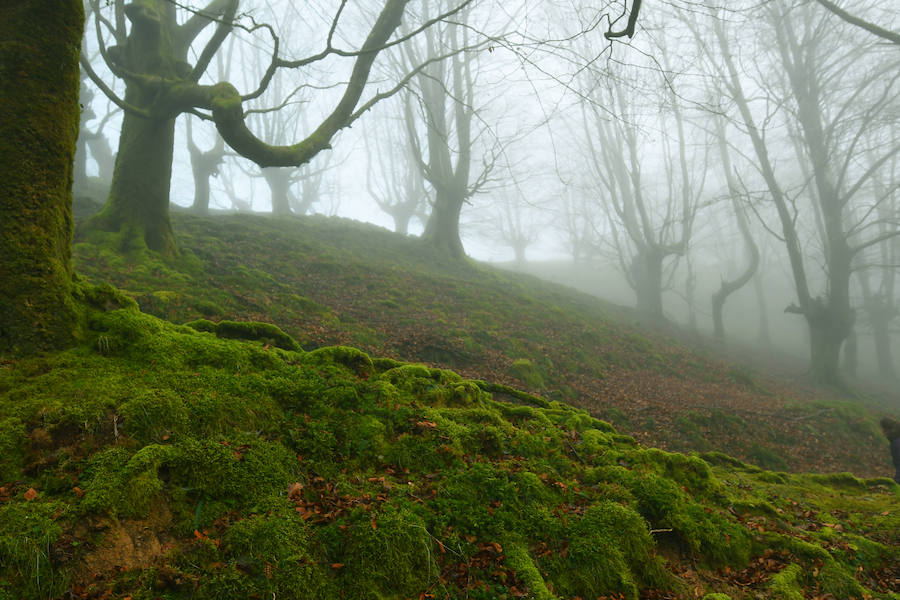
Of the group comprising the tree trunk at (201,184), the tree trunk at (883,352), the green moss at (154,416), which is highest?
the tree trunk at (201,184)

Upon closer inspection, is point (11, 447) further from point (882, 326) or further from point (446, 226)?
point (882, 326)

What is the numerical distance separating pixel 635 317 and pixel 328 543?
67.5 feet

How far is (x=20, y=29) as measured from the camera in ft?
9.55

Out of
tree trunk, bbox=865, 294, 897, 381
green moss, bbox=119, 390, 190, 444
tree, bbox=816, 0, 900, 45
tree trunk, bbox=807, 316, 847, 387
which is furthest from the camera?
tree trunk, bbox=865, 294, 897, 381

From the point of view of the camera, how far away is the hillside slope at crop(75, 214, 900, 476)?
730cm

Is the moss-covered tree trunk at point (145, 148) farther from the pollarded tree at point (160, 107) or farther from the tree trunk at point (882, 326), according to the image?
the tree trunk at point (882, 326)

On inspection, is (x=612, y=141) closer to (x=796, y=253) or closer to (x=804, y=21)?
(x=804, y=21)

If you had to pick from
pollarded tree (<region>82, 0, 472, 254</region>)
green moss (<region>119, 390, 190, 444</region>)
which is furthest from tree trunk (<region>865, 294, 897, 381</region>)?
green moss (<region>119, 390, 190, 444</region>)

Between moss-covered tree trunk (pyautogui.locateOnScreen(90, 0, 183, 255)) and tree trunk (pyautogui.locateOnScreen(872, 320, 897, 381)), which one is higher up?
moss-covered tree trunk (pyautogui.locateOnScreen(90, 0, 183, 255))

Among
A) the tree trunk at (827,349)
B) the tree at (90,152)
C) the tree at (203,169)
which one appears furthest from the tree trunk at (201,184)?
the tree trunk at (827,349)

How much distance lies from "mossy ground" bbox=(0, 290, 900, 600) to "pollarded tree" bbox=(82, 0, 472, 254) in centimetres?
456

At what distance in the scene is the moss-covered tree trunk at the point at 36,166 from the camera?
2.78 metres

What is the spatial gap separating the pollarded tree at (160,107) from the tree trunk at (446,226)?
34.1 feet

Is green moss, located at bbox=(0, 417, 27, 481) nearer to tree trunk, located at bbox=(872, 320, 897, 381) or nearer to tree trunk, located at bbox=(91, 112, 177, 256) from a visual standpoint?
tree trunk, located at bbox=(91, 112, 177, 256)
